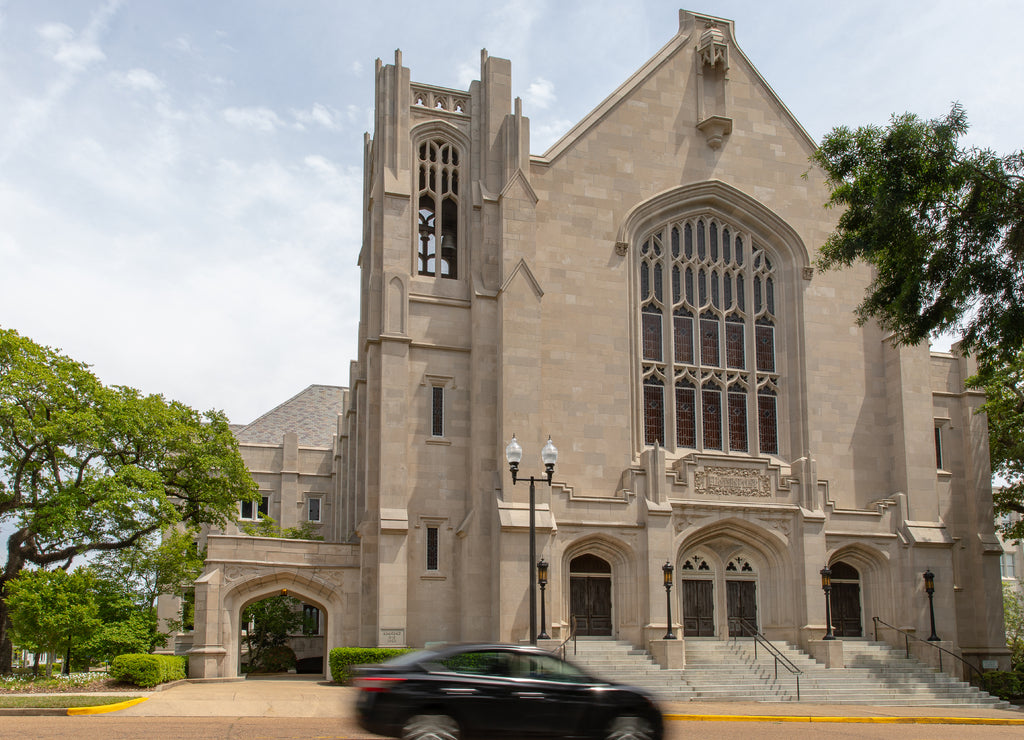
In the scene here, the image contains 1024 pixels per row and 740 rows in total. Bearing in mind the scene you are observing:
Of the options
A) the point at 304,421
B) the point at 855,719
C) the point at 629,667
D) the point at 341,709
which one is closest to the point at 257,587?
the point at 341,709

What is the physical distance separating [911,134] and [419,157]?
15.7 meters

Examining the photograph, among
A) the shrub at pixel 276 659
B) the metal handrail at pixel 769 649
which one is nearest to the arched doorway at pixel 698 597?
the metal handrail at pixel 769 649

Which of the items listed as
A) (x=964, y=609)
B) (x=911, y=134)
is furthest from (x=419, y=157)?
(x=964, y=609)

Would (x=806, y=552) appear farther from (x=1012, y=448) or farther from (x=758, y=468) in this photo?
(x=1012, y=448)

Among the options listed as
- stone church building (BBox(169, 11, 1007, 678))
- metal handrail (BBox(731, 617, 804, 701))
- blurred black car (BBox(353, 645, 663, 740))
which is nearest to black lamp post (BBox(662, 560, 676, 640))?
stone church building (BBox(169, 11, 1007, 678))

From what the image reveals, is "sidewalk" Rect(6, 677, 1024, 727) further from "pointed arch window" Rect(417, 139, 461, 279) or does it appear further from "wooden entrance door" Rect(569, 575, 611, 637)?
"pointed arch window" Rect(417, 139, 461, 279)

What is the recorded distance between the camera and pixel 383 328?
1224 inches

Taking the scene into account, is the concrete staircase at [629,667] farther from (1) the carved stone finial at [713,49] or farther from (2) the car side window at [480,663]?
(1) the carved stone finial at [713,49]

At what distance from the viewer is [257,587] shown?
29.9 m

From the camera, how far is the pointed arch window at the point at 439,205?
109ft

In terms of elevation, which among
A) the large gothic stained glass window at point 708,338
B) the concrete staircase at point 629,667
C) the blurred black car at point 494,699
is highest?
the large gothic stained glass window at point 708,338

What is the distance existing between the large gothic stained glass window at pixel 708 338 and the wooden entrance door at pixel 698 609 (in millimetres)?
4336

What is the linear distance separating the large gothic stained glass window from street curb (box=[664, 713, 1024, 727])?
38.2 feet

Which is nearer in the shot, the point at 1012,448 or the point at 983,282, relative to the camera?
the point at 983,282
